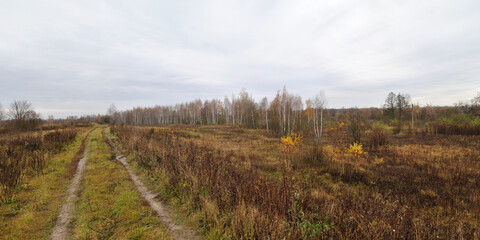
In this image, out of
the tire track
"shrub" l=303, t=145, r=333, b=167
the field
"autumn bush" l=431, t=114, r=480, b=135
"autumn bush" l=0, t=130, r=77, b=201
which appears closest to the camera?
the field

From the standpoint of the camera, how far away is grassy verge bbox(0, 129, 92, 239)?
4133 mm

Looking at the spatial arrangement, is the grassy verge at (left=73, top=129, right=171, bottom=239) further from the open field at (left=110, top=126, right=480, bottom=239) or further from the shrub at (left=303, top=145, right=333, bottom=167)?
the shrub at (left=303, top=145, right=333, bottom=167)

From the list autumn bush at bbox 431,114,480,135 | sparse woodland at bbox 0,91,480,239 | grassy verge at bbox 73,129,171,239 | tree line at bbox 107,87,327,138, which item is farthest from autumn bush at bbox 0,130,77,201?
autumn bush at bbox 431,114,480,135

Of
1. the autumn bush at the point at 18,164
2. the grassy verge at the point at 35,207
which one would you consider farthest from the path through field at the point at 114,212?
the autumn bush at the point at 18,164

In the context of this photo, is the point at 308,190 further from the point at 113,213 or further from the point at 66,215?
the point at 66,215

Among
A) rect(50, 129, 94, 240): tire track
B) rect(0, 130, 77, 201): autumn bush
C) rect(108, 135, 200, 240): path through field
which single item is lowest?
rect(108, 135, 200, 240): path through field

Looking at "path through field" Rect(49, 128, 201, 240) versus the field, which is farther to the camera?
"path through field" Rect(49, 128, 201, 240)

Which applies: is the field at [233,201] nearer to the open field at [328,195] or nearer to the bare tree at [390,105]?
the open field at [328,195]

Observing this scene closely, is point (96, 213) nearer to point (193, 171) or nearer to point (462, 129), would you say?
point (193, 171)

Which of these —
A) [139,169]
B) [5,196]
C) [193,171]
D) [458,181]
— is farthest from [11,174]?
[458,181]

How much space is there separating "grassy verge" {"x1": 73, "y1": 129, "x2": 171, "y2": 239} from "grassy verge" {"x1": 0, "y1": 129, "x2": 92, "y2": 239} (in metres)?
0.58

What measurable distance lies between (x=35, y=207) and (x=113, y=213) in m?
2.46

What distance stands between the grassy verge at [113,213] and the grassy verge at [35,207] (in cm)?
58

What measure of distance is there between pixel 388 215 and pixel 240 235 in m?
3.14
